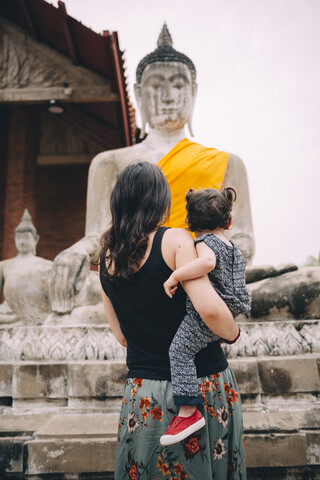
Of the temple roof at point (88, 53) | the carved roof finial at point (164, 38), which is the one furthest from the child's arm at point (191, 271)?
the temple roof at point (88, 53)

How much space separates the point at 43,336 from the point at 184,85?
7.72ft

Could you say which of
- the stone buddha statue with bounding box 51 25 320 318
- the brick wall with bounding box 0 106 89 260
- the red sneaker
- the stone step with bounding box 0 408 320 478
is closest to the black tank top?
the red sneaker

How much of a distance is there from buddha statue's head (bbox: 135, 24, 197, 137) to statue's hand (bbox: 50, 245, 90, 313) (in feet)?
4.93

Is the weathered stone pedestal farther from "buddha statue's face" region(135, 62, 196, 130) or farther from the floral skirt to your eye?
"buddha statue's face" region(135, 62, 196, 130)

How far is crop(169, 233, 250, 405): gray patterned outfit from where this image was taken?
44.5 inches

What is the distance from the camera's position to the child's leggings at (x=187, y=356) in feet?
3.68

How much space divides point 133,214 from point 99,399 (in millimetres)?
1350

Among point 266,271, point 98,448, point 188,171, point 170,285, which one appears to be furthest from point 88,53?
point 170,285

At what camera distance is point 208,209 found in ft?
4.34

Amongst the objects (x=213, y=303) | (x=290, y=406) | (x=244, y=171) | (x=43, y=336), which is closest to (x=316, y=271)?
(x=290, y=406)

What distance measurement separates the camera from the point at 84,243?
2.90 meters

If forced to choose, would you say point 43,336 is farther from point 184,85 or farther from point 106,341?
point 184,85

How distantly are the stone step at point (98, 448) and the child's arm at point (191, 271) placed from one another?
1.05 m

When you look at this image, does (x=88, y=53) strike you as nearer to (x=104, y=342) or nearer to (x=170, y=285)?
(x=104, y=342)
